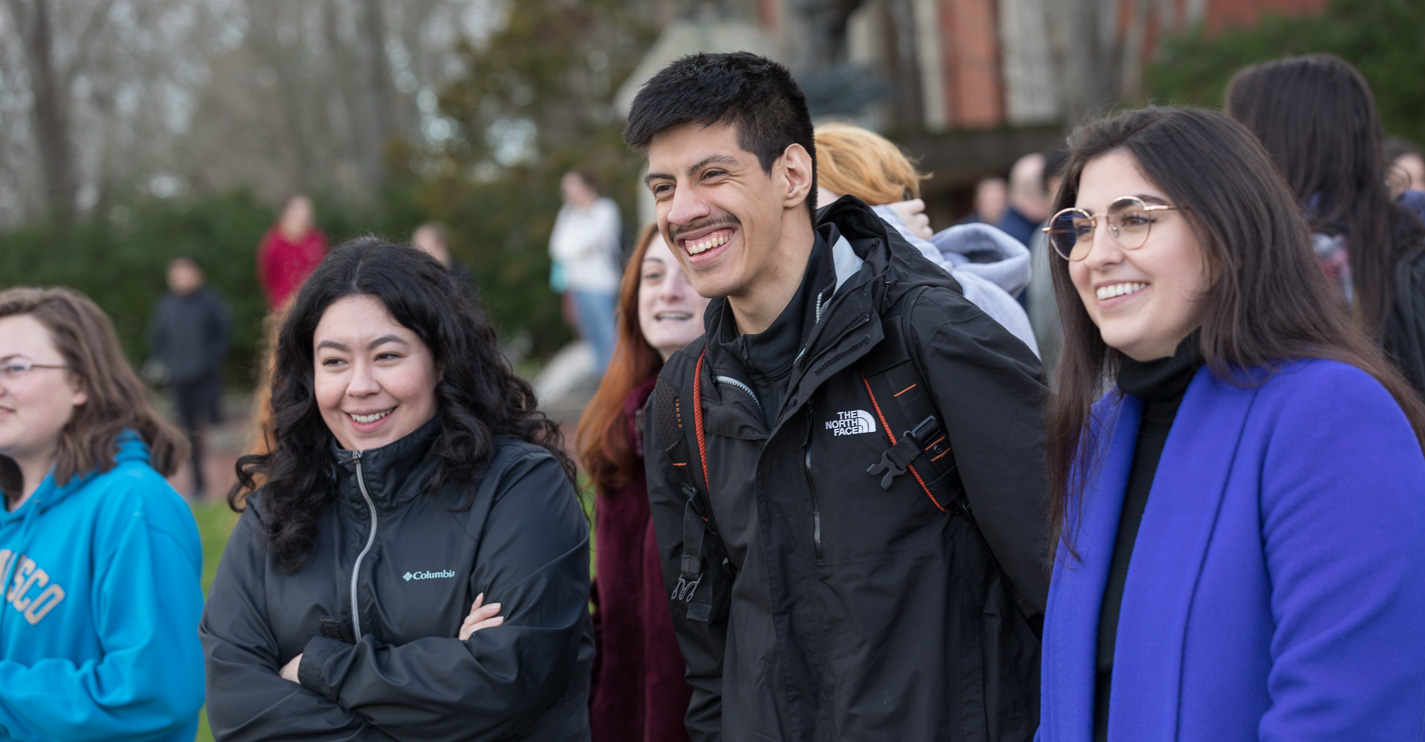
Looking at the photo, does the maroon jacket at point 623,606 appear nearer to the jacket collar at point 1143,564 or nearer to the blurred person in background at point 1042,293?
the blurred person in background at point 1042,293

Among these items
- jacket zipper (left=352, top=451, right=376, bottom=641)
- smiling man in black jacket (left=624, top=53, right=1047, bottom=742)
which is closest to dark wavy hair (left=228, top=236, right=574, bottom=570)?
jacket zipper (left=352, top=451, right=376, bottom=641)

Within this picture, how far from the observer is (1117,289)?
6.77 ft

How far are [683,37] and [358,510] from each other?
10.8 m

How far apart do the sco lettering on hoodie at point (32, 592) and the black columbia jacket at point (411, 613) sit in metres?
0.59

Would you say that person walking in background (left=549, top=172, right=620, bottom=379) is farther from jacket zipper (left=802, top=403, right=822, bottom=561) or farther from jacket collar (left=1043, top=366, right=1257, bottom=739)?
jacket collar (left=1043, top=366, right=1257, bottom=739)

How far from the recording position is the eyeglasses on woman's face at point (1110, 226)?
2.02m

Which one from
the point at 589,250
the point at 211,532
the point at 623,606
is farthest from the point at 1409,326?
the point at 589,250

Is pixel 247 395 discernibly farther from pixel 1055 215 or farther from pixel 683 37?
pixel 1055 215

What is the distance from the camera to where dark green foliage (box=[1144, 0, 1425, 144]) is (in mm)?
10680

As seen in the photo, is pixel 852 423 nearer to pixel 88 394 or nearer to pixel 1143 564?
pixel 1143 564

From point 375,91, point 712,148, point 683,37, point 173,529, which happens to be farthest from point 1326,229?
point 375,91

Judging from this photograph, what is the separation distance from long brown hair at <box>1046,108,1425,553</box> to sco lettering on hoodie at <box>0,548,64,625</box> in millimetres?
2938

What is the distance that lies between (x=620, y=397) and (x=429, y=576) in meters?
0.99

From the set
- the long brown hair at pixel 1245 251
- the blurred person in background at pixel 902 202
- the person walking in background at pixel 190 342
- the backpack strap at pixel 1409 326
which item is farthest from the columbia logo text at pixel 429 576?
the person walking in background at pixel 190 342
